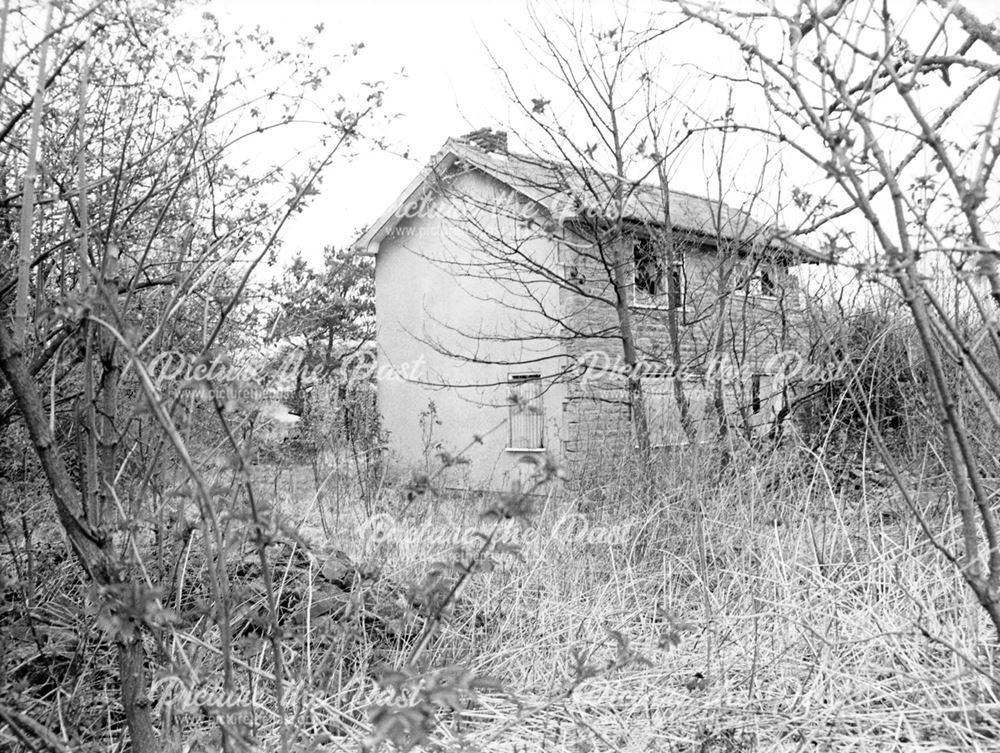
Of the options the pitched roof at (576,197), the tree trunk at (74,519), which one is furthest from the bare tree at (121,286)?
the pitched roof at (576,197)

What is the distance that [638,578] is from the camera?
12.9 ft

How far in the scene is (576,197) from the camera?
6980 millimetres

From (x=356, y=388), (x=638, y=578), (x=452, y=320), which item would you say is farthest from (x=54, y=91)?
(x=452, y=320)

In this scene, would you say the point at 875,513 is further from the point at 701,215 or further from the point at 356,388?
the point at 701,215

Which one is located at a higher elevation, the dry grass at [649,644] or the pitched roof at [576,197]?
the pitched roof at [576,197]

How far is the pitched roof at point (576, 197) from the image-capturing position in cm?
636

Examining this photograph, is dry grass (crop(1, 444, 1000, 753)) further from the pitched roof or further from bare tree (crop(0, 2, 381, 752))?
the pitched roof

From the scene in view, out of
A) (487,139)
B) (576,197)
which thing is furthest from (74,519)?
(487,139)

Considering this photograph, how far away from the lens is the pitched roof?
636 cm

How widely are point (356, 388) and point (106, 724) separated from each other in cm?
817

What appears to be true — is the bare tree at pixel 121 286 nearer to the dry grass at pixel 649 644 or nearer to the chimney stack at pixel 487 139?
the dry grass at pixel 649 644

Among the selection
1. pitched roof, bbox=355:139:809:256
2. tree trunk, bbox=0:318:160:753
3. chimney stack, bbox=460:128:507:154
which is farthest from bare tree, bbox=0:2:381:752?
chimney stack, bbox=460:128:507:154

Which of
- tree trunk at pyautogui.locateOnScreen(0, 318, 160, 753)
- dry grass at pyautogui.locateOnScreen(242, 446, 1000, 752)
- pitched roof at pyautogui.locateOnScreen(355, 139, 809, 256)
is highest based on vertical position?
pitched roof at pyautogui.locateOnScreen(355, 139, 809, 256)

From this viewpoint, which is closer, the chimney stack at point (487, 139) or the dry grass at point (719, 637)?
the dry grass at point (719, 637)
